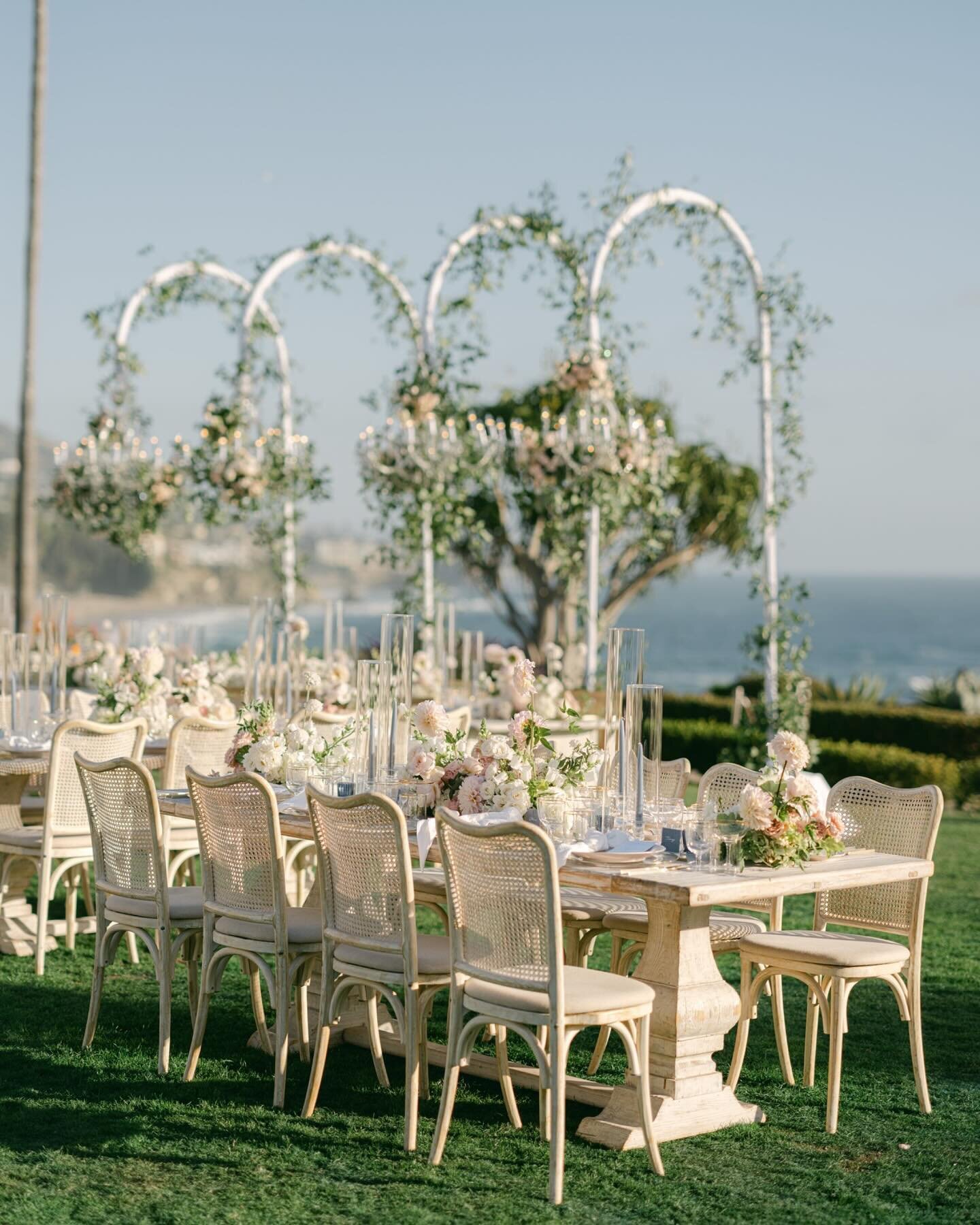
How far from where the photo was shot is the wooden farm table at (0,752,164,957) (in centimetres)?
673

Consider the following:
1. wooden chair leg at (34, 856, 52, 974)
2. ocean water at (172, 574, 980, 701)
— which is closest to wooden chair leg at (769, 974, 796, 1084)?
wooden chair leg at (34, 856, 52, 974)

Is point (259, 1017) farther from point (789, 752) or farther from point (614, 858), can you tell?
point (789, 752)

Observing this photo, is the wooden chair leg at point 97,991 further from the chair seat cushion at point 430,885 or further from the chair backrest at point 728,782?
the chair backrest at point 728,782

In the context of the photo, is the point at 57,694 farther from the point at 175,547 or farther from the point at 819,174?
the point at 175,547

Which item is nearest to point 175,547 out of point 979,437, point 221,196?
point 979,437

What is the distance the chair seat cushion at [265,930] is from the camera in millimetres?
4820

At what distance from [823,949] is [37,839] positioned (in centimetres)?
339

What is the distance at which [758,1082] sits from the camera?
516cm

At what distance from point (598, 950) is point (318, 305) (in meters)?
6.56

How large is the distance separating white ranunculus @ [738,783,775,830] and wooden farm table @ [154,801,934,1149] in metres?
0.13

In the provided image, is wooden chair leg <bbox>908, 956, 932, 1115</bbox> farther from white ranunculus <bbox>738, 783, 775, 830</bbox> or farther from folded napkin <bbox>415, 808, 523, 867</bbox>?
folded napkin <bbox>415, 808, 523, 867</bbox>

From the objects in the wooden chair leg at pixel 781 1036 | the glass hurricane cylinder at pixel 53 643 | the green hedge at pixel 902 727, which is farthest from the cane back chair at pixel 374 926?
the green hedge at pixel 902 727

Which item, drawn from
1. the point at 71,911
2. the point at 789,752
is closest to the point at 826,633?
the point at 71,911

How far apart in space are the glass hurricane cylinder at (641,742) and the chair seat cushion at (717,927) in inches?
17.0
